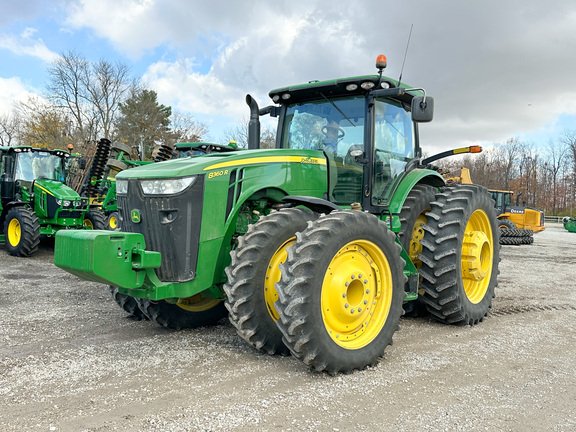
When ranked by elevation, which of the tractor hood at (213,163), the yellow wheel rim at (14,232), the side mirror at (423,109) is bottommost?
the yellow wheel rim at (14,232)

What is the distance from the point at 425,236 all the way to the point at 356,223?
4.96ft

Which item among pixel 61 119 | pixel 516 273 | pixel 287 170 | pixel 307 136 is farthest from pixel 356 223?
pixel 61 119

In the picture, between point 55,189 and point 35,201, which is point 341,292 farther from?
point 35,201

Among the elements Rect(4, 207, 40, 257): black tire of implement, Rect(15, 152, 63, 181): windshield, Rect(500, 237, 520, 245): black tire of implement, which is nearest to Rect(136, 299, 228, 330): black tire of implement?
Rect(4, 207, 40, 257): black tire of implement

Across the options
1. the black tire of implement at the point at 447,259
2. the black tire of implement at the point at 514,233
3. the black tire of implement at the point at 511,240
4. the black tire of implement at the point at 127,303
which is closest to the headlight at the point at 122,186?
the black tire of implement at the point at 127,303

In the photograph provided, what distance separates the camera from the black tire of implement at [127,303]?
4645 mm

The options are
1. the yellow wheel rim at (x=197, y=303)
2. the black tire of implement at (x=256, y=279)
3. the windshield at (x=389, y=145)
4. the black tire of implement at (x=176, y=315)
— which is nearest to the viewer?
the black tire of implement at (x=256, y=279)

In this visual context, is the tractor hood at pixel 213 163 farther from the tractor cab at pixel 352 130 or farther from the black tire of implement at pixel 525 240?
the black tire of implement at pixel 525 240

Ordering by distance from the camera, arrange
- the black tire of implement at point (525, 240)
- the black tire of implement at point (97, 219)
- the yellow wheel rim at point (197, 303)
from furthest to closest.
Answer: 1. the black tire of implement at point (525, 240)
2. the black tire of implement at point (97, 219)
3. the yellow wheel rim at point (197, 303)

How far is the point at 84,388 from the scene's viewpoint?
3271mm

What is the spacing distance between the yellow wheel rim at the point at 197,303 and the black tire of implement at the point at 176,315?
0.03 metres

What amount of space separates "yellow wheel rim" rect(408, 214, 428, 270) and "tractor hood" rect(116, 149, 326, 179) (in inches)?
62.2

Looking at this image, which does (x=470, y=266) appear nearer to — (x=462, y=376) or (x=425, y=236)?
(x=425, y=236)

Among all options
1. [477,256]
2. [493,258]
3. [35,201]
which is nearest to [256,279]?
[477,256]
